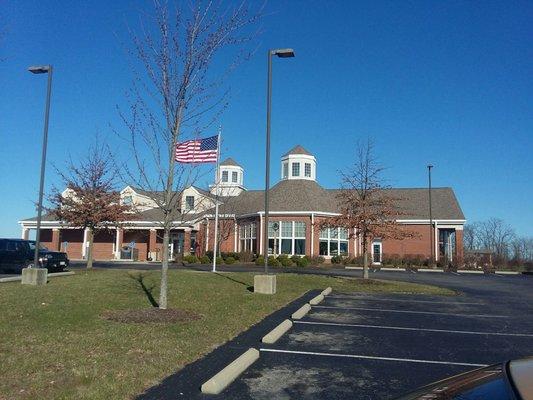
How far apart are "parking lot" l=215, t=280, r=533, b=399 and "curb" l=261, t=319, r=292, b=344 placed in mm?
129

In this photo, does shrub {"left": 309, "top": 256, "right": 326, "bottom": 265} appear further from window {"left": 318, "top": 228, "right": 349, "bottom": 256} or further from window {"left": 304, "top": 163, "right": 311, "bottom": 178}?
Answer: window {"left": 304, "top": 163, "right": 311, "bottom": 178}

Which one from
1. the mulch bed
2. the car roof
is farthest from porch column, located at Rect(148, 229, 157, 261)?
the car roof

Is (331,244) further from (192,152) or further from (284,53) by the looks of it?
(192,152)

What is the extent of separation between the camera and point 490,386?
2303 mm

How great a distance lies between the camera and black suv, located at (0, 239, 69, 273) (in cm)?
2438

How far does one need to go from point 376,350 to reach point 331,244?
31864 millimetres

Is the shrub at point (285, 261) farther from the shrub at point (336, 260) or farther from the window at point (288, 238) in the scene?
the shrub at point (336, 260)

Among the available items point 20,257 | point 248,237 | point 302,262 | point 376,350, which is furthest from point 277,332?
point 248,237

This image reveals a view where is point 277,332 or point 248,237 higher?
point 248,237

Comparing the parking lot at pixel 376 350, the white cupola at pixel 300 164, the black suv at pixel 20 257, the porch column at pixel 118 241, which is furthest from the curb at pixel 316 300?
the porch column at pixel 118 241

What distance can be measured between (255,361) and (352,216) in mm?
15491

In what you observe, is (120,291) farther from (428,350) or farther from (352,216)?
(352,216)

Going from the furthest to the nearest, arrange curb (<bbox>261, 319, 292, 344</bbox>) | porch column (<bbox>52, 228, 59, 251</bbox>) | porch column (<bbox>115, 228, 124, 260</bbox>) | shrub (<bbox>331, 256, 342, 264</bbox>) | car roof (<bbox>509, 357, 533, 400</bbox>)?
porch column (<bbox>52, 228, 59, 251</bbox>)
porch column (<bbox>115, 228, 124, 260</bbox>)
shrub (<bbox>331, 256, 342, 264</bbox>)
curb (<bbox>261, 319, 292, 344</bbox>)
car roof (<bbox>509, 357, 533, 400</bbox>)

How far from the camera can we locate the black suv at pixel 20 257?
80.0 ft
